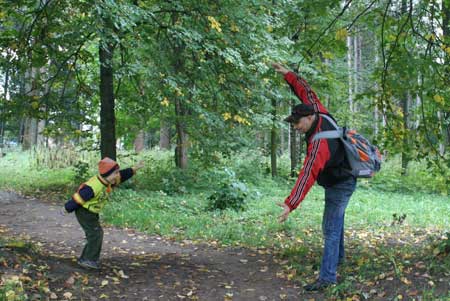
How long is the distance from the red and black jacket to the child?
220cm

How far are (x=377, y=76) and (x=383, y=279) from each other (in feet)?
10.9

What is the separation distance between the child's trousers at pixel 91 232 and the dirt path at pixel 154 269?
230 mm

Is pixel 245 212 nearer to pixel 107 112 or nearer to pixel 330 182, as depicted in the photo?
pixel 107 112

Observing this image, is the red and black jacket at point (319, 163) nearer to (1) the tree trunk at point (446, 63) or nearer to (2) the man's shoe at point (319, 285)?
(2) the man's shoe at point (319, 285)

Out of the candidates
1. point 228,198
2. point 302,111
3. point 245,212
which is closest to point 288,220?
point 245,212

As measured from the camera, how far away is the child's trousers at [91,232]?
19.0ft

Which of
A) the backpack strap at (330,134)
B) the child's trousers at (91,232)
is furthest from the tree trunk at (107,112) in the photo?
the backpack strap at (330,134)

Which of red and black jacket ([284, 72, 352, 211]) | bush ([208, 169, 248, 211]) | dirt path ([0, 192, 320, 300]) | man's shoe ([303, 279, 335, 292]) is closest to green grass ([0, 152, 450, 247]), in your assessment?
bush ([208, 169, 248, 211])

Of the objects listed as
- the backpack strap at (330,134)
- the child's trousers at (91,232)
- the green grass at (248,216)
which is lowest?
the green grass at (248,216)

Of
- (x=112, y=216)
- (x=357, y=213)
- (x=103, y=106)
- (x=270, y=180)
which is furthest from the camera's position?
(x=270, y=180)

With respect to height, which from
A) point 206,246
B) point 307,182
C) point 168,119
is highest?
point 168,119

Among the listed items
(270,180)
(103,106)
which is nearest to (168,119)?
(103,106)

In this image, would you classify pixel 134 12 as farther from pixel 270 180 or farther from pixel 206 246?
pixel 270 180

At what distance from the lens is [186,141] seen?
16547 mm
